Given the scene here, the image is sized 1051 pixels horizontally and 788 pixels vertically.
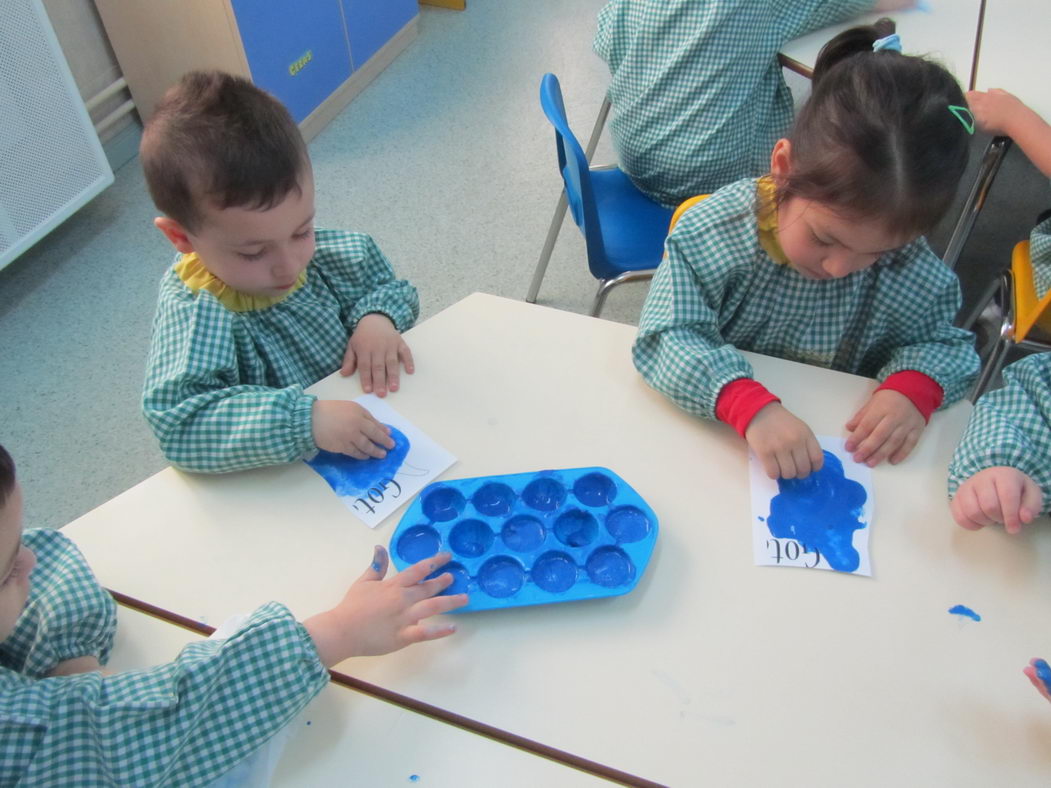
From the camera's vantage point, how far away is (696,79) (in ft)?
5.18

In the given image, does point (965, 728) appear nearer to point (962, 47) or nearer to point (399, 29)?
point (962, 47)

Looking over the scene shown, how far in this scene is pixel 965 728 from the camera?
2.23 ft

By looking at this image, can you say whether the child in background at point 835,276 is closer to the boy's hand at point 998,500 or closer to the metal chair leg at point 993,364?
the boy's hand at point 998,500

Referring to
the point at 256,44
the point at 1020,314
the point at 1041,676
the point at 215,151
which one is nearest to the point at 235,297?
the point at 215,151

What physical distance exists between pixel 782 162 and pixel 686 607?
0.55 metres

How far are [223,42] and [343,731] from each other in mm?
2182

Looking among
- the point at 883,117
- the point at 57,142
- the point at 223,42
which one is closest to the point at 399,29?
the point at 223,42

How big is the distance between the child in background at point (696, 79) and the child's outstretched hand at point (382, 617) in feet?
3.81

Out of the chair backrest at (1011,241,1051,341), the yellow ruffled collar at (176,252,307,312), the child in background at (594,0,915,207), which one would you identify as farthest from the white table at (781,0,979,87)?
the yellow ruffled collar at (176,252,307,312)

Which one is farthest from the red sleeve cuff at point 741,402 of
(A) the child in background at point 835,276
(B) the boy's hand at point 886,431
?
(B) the boy's hand at point 886,431

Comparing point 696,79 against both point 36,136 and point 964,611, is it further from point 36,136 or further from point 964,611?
point 36,136

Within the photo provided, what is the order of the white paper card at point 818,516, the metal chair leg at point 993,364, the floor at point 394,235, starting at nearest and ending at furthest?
the white paper card at point 818,516 < the metal chair leg at point 993,364 < the floor at point 394,235

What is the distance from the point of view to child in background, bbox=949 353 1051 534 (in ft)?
2.65

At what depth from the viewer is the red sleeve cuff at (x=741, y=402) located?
0.89 m
